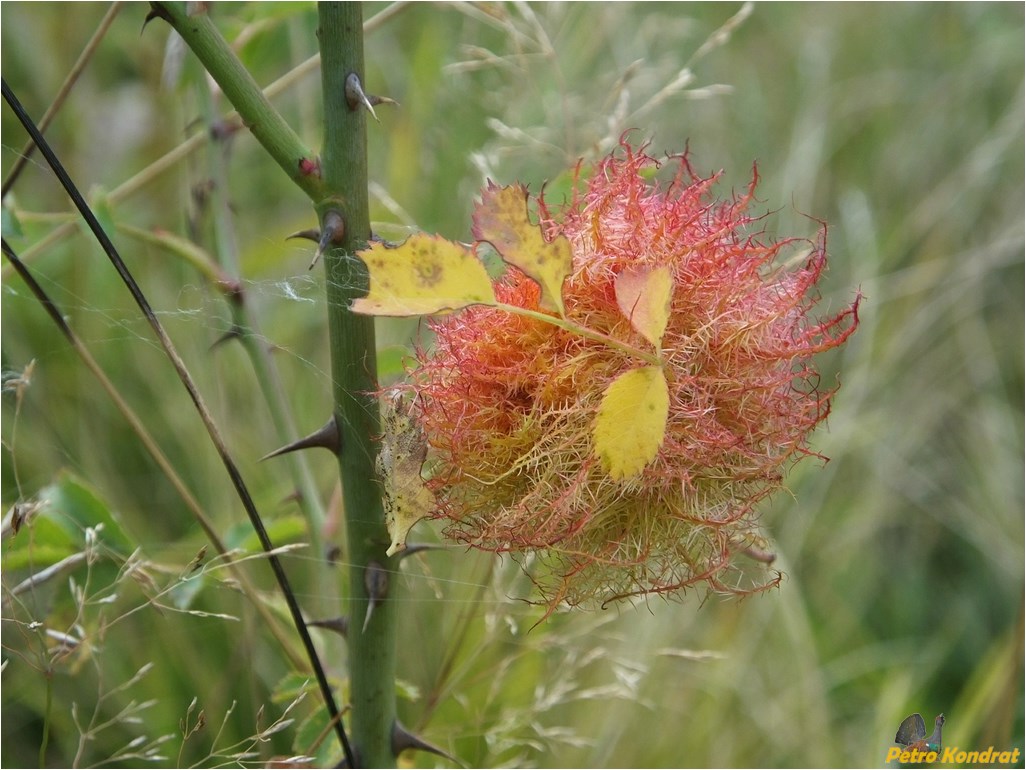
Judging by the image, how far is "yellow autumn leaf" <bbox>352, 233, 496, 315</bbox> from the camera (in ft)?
1.21

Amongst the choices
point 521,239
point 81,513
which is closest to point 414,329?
point 81,513

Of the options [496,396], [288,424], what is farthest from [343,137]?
[288,424]

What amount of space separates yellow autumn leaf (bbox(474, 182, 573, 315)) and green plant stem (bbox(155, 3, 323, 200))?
12 centimetres

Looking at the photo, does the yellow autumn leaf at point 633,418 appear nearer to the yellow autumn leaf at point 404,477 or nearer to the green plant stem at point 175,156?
the yellow autumn leaf at point 404,477

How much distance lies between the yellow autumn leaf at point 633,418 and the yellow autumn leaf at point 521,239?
1.6 inches

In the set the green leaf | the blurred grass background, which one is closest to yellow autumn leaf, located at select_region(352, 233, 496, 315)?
the blurred grass background

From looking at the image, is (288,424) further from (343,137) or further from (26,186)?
(26,186)

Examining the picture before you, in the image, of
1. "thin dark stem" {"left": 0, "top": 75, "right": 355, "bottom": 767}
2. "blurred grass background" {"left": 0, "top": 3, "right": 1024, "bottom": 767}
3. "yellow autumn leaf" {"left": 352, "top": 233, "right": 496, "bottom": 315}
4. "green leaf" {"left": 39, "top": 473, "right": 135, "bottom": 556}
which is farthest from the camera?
"blurred grass background" {"left": 0, "top": 3, "right": 1024, "bottom": 767}

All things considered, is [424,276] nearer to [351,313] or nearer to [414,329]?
[351,313]

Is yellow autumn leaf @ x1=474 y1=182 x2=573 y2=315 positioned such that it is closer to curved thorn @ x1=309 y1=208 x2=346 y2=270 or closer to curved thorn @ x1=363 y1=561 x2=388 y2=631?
curved thorn @ x1=309 y1=208 x2=346 y2=270

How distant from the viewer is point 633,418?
38 centimetres

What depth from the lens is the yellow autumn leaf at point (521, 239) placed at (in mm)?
378

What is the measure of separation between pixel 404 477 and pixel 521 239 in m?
0.13

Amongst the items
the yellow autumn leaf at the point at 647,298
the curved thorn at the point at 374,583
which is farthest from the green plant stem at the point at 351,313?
the yellow autumn leaf at the point at 647,298
